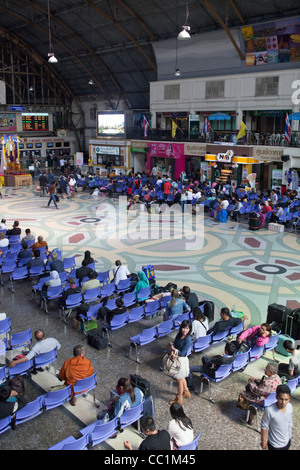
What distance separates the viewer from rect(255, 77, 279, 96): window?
2908 centimetres

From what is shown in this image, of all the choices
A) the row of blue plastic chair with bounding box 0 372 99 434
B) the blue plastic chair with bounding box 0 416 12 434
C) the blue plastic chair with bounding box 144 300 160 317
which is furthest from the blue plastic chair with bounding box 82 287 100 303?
the blue plastic chair with bounding box 0 416 12 434

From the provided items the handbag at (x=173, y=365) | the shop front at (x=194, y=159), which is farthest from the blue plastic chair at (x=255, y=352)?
the shop front at (x=194, y=159)

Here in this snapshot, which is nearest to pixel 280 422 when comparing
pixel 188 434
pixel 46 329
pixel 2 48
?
pixel 188 434

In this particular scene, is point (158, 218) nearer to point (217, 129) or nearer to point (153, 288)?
point (153, 288)

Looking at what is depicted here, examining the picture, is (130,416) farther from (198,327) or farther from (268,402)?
(198,327)

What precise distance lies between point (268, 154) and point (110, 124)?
63.1ft

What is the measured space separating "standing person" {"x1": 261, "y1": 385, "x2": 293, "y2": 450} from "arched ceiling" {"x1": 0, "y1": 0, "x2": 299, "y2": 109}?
85.7ft

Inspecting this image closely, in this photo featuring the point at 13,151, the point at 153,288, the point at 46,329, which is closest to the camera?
the point at 46,329

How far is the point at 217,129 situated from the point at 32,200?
17191mm

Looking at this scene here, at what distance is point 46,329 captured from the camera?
10773 mm

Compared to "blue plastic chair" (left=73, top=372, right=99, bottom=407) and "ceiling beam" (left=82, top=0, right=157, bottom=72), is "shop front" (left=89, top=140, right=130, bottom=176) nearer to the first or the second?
"ceiling beam" (left=82, top=0, right=157, bottom=72)

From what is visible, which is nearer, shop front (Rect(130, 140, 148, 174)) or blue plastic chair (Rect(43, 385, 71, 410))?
blue plastic chair (Rect(43, 385, 71, 410))

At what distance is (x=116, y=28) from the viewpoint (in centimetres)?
3628
